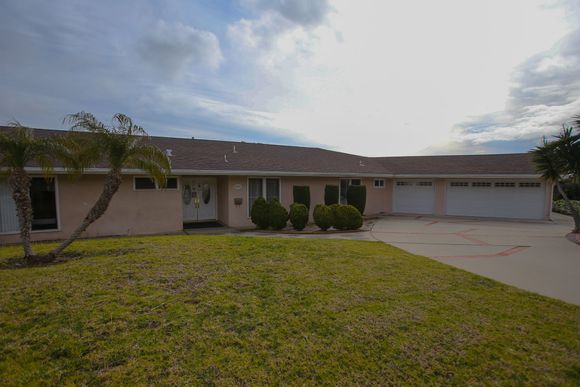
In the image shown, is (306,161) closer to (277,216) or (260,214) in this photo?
(277,216)

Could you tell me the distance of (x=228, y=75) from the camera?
40.0 ft

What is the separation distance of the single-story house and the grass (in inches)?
210

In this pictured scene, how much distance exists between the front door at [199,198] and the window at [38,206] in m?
4.88

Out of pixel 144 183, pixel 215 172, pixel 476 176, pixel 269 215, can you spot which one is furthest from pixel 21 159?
pixel 476 176

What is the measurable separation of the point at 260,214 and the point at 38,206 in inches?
310

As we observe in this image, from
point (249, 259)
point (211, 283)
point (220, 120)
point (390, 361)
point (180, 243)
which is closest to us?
point (390, 361)

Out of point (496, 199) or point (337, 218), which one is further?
point (496, 199)

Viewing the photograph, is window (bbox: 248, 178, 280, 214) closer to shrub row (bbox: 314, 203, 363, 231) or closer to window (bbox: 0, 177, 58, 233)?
shrub row (bbox: 314, 203, 363, 231)

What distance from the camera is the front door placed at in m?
13.8

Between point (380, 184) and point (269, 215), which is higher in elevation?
point (380, 184)

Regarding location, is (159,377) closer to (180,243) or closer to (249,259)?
(249,259)

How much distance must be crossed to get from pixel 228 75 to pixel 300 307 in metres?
10.8

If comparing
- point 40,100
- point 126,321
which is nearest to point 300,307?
point 126,321

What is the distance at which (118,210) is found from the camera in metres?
10.9
